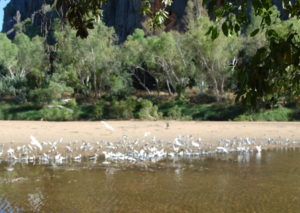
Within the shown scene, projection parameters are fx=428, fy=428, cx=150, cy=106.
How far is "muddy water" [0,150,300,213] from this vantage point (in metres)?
7.75

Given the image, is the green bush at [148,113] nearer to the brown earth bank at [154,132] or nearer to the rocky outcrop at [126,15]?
the brown earth bank at [154,132]

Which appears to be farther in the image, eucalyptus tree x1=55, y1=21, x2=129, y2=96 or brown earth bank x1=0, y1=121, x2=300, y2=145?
eucalyptus tree x1=55, y1=21, x2=129, y2=96

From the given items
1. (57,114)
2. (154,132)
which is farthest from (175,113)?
(154,132)

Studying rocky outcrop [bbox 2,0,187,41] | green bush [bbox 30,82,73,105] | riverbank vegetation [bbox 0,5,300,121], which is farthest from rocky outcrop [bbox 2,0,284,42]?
green bush [bbox 30,82,73,105]

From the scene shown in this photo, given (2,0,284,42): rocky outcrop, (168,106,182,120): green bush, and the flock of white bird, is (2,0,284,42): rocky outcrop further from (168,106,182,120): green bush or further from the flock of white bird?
the flock of white bird

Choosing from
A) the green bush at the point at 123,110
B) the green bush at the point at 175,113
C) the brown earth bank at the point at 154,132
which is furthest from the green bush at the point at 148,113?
the brown earth bank at the point at 154,132

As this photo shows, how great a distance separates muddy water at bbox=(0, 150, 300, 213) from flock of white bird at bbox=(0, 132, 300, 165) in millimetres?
813

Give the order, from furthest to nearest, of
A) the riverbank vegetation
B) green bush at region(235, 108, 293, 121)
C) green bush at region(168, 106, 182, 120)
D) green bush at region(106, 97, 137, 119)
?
green bush at region(106, 97, 137, 119) < the riverbank vegetation < green bush at region(168, 106, 182, 120) < green bush at region(235, 108, 293, 121)

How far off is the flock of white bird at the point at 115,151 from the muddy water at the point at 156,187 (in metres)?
0.81

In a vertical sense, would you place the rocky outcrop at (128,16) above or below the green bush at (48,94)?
Answer: above

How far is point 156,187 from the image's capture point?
930 cm

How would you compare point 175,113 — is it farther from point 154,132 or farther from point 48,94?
point 48,94

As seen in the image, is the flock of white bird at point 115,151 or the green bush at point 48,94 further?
the green bush at point 48,94

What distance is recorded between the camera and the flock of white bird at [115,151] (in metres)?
13.1
